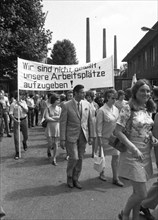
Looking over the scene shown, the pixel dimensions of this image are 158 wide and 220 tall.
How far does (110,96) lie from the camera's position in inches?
200

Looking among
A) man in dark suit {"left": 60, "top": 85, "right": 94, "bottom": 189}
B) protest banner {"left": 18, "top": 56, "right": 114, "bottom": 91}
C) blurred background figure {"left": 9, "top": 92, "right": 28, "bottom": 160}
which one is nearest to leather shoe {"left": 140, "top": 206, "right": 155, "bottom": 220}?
man in dark suit {"left": 60, "top": 85, "right": 94, "bottom": 189}

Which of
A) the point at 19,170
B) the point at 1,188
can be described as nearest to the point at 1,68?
the point at 19,170

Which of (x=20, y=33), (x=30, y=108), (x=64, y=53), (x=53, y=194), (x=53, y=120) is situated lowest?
(x=53, y=194)

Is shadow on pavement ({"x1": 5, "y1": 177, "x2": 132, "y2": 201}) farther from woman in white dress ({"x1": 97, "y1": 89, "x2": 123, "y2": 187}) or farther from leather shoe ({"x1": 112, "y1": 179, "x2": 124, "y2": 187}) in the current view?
woman in white dress ({"x1": 97, "y1": 89, "x2": 123, "y2": 187})

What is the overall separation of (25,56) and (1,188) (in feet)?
44.1

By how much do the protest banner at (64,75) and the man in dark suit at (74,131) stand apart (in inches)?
77.4

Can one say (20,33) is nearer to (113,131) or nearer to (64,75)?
(64,75)

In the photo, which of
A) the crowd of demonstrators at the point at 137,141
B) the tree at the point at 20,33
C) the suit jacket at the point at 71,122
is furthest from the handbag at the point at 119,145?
the tree at the point at 20,33

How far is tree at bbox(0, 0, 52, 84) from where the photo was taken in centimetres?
1583

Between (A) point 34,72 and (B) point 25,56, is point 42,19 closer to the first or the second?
(B) point 25,56

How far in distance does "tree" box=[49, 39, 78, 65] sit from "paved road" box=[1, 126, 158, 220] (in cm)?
4559

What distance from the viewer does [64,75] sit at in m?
7.17

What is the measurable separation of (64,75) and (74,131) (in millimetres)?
2556

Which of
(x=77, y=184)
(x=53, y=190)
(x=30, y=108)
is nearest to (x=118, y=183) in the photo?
(x=77, y=184)
